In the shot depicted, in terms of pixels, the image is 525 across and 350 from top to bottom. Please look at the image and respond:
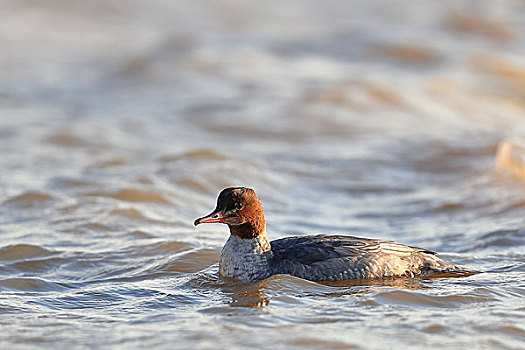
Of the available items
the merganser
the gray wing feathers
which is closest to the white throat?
the merganser

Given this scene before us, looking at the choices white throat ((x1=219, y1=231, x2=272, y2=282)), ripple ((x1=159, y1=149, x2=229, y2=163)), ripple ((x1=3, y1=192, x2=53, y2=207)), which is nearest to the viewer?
white throat ((x1=219, y1=231, x2=272, y2=282))

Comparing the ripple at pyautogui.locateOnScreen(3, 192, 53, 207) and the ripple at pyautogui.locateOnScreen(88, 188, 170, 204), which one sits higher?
the ripple at pyautogui.locateOnScreen(88, 188, 170, 204)

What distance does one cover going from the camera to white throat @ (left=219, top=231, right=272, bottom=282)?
7.62 metres

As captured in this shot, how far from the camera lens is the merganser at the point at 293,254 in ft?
24.8

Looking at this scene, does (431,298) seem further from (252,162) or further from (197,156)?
(197,156)

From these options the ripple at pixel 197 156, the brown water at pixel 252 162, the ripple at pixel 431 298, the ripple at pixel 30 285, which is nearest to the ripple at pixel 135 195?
the brown water at pixel 252 162

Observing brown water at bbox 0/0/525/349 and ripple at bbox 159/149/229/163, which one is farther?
ripple at bbox 159/149/229/163

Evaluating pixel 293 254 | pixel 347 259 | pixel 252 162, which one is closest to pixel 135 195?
pixel 252 162

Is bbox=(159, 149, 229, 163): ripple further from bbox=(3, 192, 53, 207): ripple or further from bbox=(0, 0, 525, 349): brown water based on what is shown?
bbox=(3, 192, 53, 207): ripple

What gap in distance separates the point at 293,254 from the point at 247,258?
0.42 m

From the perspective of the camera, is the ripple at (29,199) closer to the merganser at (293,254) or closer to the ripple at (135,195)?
the ripple at (135,195)

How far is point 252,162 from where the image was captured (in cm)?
1391

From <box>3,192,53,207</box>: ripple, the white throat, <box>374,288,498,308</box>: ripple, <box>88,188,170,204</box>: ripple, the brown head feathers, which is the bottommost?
<box>374,288,498,308</box>: ripple

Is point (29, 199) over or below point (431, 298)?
over
